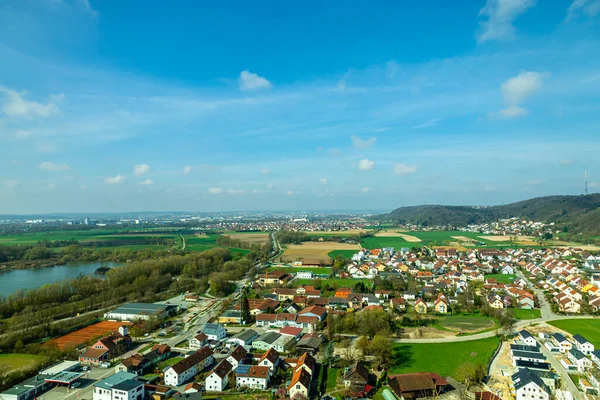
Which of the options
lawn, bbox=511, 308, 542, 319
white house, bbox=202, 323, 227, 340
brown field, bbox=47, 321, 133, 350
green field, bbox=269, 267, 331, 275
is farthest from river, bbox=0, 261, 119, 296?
lawn, bbox=511, 308, 542, 319

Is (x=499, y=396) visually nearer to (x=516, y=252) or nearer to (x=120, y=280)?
(x=120, y=280)

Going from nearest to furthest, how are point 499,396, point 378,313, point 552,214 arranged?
1. point 499,396
2. point 378,313
3. point 552,214

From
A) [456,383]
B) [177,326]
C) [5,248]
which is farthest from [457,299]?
[5,248]

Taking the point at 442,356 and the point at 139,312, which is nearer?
the point at 442,356

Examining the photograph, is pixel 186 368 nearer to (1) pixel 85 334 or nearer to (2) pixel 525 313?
(1) pixel 85 334

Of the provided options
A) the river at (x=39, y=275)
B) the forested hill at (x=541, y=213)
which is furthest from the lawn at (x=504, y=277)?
the river at (x=39, y=275)

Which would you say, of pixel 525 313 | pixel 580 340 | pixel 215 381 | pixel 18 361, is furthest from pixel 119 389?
pixel 525 313

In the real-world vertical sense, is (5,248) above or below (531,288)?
above
